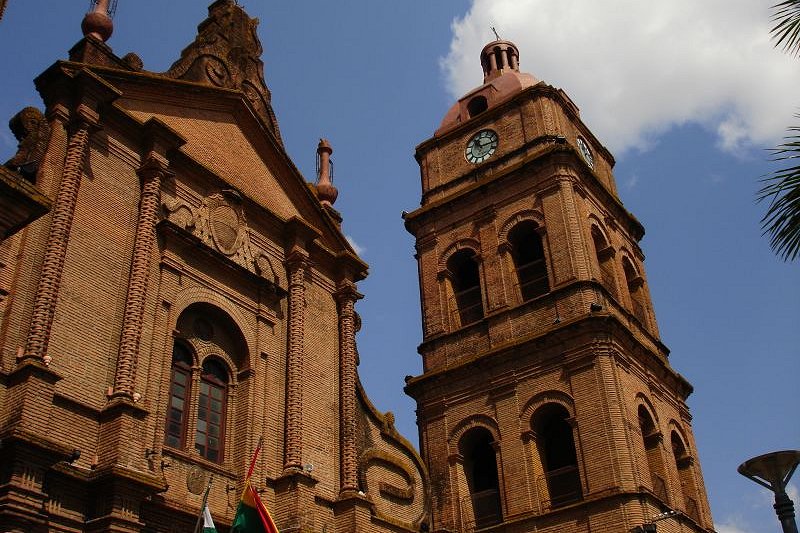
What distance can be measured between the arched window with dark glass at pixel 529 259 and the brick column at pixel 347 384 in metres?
6.27

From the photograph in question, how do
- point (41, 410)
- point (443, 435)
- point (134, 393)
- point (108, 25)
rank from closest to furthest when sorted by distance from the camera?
1. point (41, 410)
2. point (134, 393)
3. point (108, 25)
4. point (443, 435)

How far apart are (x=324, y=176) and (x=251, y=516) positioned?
9956 mm

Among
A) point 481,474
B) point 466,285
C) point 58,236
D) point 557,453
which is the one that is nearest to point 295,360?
point 58,236

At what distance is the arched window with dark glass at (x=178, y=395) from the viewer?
50.5 ft

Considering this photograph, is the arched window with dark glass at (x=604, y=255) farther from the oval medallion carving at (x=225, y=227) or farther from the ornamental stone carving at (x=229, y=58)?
the oval medallion carving at (x=225, y=227)

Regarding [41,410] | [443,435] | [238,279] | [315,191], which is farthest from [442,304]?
A: [41,410]

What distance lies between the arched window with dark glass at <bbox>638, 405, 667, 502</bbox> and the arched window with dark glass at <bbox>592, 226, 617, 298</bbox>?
13.3ft

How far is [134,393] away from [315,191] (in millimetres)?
8640

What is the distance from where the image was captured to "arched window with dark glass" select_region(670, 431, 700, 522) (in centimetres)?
2344

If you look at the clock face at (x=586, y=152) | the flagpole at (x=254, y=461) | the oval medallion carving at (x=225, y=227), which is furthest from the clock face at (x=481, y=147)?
the flagpole at (x=254, y=461)

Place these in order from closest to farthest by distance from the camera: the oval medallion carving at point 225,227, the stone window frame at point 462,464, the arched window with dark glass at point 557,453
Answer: the oval medallion carving at point 225,227
the arched window with dark glass at point 557,453
the stone window frame at point 462,464

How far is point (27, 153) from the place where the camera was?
14.8 meters

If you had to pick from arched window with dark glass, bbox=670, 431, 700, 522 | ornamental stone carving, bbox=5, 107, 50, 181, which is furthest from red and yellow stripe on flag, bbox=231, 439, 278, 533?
arched window with dark glass, bbox=670, 431, 700, 522

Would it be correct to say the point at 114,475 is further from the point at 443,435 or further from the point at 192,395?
the point at 443,435
